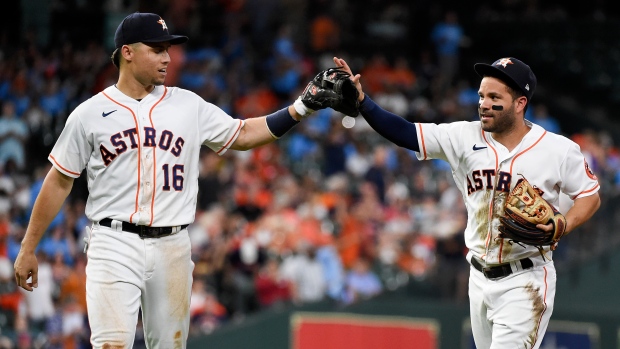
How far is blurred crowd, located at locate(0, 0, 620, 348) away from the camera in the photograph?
10.9 metres

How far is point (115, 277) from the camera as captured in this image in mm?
5191

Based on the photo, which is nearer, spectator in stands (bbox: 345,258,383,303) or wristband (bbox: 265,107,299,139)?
wristband (bbox: 265,107,299,139)

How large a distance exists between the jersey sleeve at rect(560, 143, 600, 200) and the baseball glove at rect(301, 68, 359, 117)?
117 cm

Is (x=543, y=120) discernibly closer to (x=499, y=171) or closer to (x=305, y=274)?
(x=305, y=274)

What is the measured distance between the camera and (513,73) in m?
5.33

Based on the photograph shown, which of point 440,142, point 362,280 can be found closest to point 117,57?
point 440,142

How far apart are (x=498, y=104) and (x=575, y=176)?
56 cm

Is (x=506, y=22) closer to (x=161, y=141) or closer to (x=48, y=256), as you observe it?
(x=48, y=256)

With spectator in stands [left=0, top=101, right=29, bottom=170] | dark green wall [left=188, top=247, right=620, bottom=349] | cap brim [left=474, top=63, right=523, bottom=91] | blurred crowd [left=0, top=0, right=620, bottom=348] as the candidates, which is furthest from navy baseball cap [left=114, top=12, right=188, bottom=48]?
spectator in stands [left=0, top=101, right=29, bottom=170]

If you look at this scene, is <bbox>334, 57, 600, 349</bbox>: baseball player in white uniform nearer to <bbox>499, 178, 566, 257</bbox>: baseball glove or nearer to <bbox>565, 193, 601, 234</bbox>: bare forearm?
<bbox>565, 193, 601, 234</bbox>: bare forearm

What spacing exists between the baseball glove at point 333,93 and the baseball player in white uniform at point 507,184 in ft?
1.02

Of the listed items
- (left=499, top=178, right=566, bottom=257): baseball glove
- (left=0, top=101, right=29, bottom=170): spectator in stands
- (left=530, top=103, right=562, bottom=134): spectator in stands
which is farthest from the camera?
(left=530, top=103, right=562, bottom=134): spectator in stands

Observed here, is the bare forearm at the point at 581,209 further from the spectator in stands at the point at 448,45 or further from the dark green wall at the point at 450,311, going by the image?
the spectator in stands at the point at 448,45

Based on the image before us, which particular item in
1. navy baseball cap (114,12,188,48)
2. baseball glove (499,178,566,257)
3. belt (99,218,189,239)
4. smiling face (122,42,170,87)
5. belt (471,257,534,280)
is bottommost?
belt (471,257,534,280)
